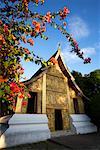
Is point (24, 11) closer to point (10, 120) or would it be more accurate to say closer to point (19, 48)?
point (19, 48)

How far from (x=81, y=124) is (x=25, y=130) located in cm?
574

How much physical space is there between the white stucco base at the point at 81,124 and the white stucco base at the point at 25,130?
291cm

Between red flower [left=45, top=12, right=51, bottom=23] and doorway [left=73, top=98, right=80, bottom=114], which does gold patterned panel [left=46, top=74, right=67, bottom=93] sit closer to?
doorway [left=73, top=98, right=80, bottom=114]

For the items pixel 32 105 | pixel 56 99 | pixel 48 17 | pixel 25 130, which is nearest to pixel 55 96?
pixel 56 99

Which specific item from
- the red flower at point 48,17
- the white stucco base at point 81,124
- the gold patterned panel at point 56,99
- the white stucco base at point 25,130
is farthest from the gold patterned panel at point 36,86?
the red flower at point 48,17

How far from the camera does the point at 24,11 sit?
8.07 m

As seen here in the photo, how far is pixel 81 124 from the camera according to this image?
15.7 m

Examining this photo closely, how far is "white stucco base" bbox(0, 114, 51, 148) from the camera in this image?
10.7 m

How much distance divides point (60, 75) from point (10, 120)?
249 inches

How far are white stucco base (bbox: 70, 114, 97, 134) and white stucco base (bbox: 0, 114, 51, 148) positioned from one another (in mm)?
2911

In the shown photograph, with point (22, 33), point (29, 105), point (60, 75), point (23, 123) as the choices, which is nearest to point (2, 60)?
point (22, 33)

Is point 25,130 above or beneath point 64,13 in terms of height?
beneath

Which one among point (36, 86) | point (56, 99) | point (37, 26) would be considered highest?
point (37, 26)

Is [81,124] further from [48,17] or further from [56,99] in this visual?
[48,17]
